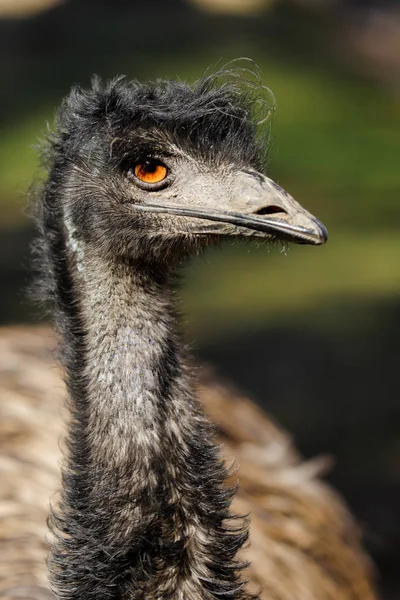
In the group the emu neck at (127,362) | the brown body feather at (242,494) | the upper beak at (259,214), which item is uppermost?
the upper beak at (259,214)

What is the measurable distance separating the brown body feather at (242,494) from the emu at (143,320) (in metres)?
0.49

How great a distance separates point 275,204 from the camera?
2.25 m

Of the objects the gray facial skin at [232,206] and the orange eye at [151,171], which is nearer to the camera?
the gray facial skin at [232,206]

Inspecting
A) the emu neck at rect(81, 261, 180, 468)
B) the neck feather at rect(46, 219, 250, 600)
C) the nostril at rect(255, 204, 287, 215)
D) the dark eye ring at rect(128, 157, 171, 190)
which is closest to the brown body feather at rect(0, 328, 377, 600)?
the neck feather at rect(46, 219, 250, 600)

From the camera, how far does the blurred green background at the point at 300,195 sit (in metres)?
5.22

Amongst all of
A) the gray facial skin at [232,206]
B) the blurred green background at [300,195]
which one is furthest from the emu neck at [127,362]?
the blurred green background at [300,195]

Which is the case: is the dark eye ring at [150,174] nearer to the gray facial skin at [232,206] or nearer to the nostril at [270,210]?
the gray facial skin at [232,206]

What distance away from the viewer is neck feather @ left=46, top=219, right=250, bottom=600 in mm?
2234

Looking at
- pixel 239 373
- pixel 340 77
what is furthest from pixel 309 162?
pixel 239 373

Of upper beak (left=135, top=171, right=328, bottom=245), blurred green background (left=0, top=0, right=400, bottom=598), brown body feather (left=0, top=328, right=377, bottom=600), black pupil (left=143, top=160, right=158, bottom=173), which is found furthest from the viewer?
blurred green background (left=0, top=0, right=400, bottom=598)

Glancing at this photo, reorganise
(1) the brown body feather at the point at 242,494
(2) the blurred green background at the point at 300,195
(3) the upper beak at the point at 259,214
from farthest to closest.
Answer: (2) the blurred green background at the point at 300,195 < (1) the brown body feather at the point at 242,494 < (3) the upper beak at the point at 259,214

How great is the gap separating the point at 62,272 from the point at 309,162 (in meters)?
5.79

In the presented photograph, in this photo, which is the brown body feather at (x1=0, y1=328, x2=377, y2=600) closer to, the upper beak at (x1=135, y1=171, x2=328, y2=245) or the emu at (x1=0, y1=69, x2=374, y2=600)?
the emu at (x1=0, y1=69, x2=374, y2=600)

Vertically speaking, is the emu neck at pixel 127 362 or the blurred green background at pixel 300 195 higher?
the blurred green background at pixel 300 195
